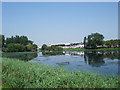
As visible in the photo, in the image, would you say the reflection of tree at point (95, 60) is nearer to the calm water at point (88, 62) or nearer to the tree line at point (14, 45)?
the calm water at point (88, 62)

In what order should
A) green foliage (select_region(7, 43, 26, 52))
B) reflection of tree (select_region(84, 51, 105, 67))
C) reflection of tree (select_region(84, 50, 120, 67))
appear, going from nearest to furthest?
1. reflection of tree (select_region(84, 51, 105, 67))
2. reflection of tree (select_region(84, 50, 120, 67))
3. green foliage (select_region(7, 43, 26, 52))

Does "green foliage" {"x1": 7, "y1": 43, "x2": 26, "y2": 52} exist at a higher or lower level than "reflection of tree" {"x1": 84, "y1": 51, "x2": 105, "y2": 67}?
higher

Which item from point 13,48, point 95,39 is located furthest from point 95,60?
point 13,48

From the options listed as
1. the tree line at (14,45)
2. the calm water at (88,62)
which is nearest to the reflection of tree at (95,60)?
the calm water at (88,62)

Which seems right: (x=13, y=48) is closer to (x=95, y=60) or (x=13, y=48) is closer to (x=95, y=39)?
(x=95, y=39)

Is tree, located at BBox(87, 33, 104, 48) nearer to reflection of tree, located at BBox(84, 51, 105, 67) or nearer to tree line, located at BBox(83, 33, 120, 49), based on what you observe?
tree line, located at BBox(83, 33, 120, 49)

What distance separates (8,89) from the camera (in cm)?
501

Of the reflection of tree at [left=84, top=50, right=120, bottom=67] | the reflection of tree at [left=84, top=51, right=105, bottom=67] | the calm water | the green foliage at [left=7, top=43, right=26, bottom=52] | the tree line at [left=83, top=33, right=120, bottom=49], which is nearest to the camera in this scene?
the calm water

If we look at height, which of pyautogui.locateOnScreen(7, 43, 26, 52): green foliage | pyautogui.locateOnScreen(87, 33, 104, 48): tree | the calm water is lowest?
the calm water

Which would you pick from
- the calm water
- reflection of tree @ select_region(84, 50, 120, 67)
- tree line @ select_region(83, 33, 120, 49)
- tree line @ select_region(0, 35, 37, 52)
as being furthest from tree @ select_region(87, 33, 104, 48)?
tree line @ select_region(0, 35, 37, 52)

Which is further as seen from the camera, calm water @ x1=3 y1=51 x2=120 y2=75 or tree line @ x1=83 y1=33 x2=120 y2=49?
tree line @ x1=83 y1=33 x2=120 y2=49

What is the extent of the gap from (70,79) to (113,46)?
45.0 m

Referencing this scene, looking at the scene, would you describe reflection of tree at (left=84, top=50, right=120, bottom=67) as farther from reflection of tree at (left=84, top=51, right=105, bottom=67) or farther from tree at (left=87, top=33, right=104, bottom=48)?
tree at (left=87, top=33, right=104, bottom=48)

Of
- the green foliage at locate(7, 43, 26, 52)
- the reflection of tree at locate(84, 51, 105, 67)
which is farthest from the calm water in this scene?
the green foliage at locate(7, 43, 26, 52)
